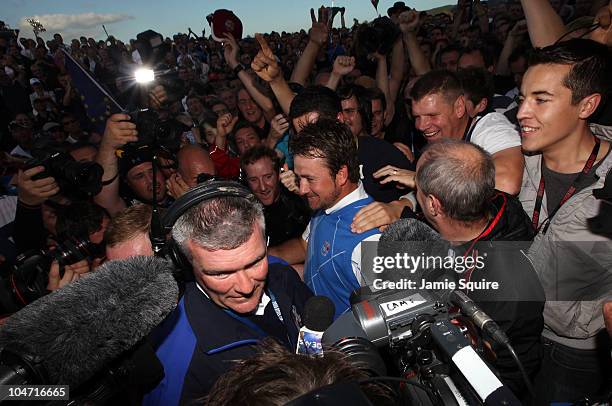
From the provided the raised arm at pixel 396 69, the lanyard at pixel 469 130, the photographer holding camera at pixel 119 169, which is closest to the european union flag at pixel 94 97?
the photographer holding camera at pixel 119 169

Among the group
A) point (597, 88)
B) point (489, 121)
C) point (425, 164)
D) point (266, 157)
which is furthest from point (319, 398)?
point (266, 157)

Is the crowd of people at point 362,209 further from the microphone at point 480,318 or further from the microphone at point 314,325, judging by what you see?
the microphone at point 314,325

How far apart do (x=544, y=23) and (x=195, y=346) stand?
9.90 feet

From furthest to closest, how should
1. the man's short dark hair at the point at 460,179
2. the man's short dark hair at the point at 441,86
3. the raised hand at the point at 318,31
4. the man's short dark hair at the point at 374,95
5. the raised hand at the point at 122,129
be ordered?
the raised hand at the point at 318,31 → the man's short dark hair at the point at 374,95 → the man's short dark hair at the point at 441,86 → the raised hand at the point at 122,129 → the man's short dark hair at the point at 460,179

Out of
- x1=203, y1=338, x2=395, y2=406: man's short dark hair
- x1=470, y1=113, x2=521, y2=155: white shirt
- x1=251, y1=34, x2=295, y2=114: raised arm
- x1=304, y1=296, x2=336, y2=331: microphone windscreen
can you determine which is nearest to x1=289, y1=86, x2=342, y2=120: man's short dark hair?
x1=251, y1=34, x2=295, y2=114: raised arm

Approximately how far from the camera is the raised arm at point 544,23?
8.66 ft

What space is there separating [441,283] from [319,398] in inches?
33.7

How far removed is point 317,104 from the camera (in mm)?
3352

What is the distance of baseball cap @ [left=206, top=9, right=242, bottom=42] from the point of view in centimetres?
614

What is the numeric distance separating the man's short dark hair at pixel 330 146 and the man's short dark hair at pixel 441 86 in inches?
38.2

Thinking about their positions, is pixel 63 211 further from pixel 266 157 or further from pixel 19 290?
pixel 266 157

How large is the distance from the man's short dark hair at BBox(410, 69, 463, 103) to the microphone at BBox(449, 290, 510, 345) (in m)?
2.31

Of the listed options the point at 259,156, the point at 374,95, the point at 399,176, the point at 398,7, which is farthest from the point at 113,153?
the point at 398,7

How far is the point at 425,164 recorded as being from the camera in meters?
2.03
